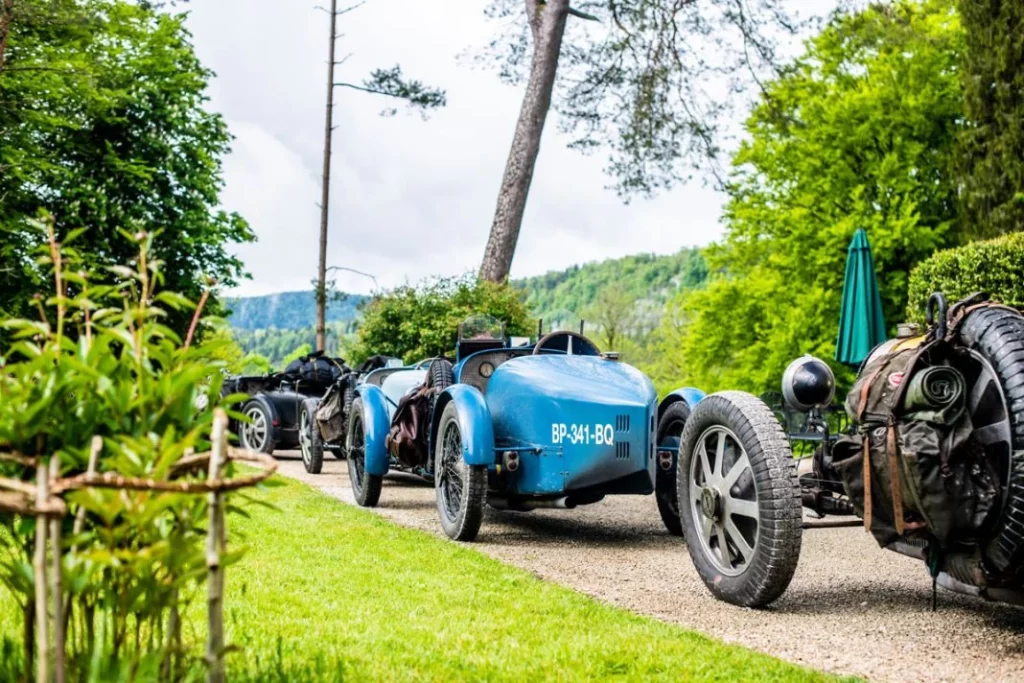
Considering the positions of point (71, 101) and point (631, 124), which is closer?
point (631, 124)

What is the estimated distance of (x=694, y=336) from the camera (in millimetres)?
27312

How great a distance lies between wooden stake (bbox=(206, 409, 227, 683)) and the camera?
229 centimetres

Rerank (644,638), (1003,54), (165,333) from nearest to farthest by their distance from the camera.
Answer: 1. (165,333)
2. (644,638)
3. (1003,54)

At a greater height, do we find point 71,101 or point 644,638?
point 71,101

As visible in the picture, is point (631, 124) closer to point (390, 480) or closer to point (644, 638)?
point (390, 480)

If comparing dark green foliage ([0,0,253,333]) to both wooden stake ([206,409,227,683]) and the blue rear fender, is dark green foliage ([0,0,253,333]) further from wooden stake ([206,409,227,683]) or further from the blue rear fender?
wooden stake ([206,409,227,683])

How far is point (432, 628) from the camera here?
455 centimetres

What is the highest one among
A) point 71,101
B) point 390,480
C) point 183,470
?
point 71,101

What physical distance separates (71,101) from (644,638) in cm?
2279

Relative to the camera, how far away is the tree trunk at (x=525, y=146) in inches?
724

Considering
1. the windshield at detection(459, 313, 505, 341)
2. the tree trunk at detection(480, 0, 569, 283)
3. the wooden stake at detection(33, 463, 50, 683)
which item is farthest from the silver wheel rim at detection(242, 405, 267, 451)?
the wooden stake at detection(33, 463, 50, 683)

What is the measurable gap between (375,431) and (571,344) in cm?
202

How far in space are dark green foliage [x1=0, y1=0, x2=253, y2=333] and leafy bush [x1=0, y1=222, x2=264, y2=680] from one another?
17117 mm

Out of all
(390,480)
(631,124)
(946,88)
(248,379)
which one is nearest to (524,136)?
(631,124)
